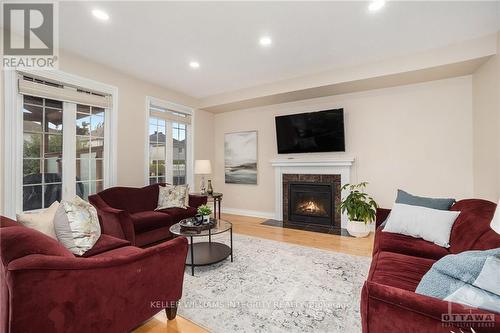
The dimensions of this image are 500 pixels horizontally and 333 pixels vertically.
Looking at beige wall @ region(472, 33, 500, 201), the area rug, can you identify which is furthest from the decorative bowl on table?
beige wall @ region(472, 33, 500, 201)

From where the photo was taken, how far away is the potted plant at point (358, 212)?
153 inches

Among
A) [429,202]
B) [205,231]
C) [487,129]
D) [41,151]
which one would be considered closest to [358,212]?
[429,202]

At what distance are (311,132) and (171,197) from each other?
2944mm

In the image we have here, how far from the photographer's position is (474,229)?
6.01 feet

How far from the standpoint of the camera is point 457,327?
0.93 m

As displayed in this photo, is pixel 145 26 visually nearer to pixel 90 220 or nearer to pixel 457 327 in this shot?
pixel 90 220

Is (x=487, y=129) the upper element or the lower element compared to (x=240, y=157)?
upper

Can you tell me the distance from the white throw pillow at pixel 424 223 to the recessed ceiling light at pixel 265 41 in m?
2.54

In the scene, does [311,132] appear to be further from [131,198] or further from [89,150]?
[89,150]

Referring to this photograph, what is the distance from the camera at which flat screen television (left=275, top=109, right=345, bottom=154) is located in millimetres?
4434

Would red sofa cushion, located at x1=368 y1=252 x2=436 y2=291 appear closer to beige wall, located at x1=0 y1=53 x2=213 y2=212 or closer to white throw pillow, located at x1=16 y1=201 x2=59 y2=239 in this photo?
white throw pillow, located at x1=16 y1=201 x2=59 y2=239

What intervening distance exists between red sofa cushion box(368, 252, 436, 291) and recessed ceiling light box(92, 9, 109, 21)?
3.48m

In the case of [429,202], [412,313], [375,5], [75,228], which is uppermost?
[375,5]

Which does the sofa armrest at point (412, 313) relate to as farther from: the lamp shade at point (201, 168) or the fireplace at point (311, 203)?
the lamp shade at point (201, 168)
